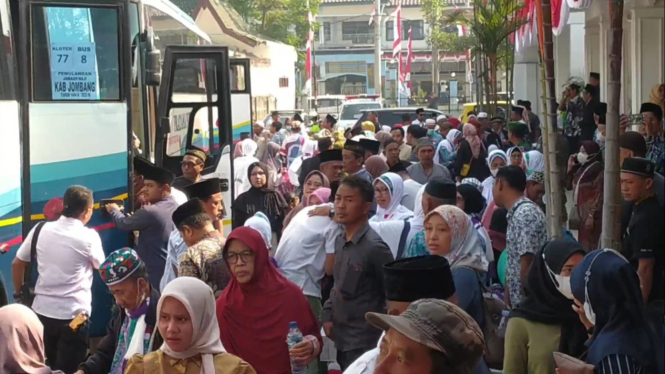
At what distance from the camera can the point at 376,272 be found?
6.06 metres

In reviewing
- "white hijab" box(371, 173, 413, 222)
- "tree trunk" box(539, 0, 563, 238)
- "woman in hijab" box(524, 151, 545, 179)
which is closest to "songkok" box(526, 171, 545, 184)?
"white hijab" box(371, 173, 413, 222)

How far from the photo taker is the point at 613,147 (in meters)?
5.82

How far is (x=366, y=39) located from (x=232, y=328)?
2501 inches

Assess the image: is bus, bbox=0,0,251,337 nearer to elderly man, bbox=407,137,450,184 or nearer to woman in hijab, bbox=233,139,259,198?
elderly man, bbox=407,137,450,184

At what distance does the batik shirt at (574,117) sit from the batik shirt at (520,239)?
30.9ft

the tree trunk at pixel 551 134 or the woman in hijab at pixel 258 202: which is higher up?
the tree trunk at pixel 551 134

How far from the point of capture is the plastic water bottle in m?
5.58

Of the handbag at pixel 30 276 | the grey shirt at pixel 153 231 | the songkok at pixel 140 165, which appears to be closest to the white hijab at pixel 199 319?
the handbag at pixel 30 276

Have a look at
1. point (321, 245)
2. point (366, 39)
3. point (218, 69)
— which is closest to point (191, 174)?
point (218, 69)

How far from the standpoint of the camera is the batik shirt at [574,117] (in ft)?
51.5

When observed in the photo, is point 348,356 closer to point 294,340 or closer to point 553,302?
point 294,340

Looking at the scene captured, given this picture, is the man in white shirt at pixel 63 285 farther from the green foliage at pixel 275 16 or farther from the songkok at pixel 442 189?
the green foliage at pixel 275 16

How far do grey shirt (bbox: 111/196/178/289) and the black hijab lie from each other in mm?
4175

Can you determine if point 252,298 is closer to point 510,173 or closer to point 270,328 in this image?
point 270,328
